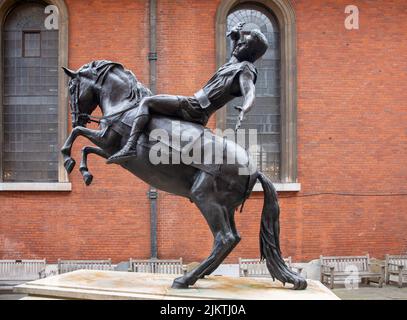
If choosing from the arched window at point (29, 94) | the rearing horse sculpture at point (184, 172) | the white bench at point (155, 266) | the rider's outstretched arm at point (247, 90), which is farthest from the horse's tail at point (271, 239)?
the arched window at point (29, 94)

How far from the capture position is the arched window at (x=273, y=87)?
13.6m

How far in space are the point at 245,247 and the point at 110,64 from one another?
8.57m

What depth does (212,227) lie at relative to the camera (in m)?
5.00

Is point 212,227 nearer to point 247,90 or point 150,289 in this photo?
point 150,289

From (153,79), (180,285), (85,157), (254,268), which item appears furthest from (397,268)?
(85,157)

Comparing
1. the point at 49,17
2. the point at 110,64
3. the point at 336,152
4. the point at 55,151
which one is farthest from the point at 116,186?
the point at 110,64

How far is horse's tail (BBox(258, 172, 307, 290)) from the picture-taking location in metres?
5.09

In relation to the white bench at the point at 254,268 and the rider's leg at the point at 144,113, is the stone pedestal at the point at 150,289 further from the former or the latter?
the white bench at the point at 254,268

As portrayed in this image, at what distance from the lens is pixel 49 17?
45.0 feet

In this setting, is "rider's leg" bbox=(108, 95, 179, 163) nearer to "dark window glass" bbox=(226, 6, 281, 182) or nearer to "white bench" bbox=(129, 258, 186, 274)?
"white bench" bbox=(129, 258, 186, 274)

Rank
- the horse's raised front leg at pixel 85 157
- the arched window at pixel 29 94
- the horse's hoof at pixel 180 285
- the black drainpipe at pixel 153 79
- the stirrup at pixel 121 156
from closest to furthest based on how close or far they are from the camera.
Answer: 1. the horse's hoof at pixel 180 285
2. the stirrup at pixel 121 156
3. the horse's raised front leg at pixel 85 157
4. the black drainpipe at pixel 153 79
5. the arched window at pixel 29 94

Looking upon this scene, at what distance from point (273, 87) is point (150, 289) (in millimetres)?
10085

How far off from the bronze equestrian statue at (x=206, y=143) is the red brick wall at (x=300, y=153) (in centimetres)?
801
